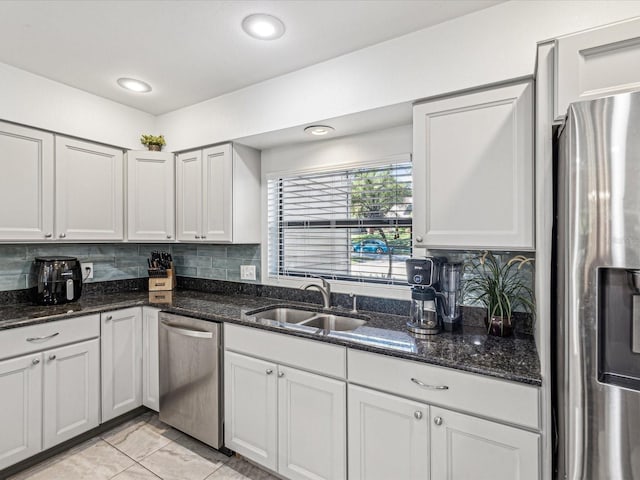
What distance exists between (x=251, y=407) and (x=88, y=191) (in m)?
1.96

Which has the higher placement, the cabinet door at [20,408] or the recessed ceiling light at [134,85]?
the recessed ceiling light at [134,85]

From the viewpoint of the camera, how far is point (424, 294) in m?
1.72

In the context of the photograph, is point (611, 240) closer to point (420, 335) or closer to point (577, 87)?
point (577, 87)

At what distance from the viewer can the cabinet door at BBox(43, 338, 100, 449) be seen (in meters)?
2.06

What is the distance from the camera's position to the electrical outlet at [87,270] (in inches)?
110

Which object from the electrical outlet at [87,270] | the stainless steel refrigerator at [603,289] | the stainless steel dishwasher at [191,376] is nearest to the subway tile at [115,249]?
the electrical outlet at [87,270]

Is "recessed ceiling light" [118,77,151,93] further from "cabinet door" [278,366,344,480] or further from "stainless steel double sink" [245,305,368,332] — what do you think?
"cabinet door" [278,366,344,480]

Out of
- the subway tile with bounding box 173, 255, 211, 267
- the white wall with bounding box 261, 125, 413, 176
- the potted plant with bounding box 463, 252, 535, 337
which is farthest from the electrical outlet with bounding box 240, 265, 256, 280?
the potted plant with bounding box 463, 252, 535, 337

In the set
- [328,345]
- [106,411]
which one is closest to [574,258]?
[328,345]

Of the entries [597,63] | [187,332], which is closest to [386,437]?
[187,332]

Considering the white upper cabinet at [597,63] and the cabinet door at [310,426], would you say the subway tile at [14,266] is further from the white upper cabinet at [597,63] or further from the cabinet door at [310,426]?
the white upper cabinet at [597,63]

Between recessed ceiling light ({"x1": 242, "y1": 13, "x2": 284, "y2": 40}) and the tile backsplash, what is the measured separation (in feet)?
5.05

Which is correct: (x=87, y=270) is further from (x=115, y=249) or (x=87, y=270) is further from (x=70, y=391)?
(x=70, y=391)

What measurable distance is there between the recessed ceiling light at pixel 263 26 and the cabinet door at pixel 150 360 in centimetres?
193
